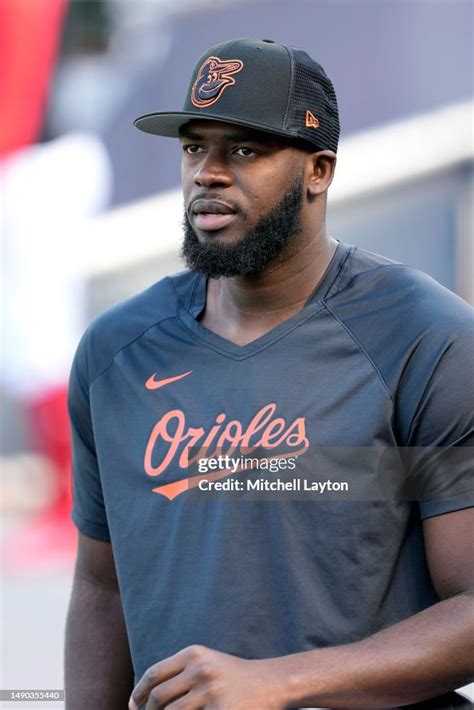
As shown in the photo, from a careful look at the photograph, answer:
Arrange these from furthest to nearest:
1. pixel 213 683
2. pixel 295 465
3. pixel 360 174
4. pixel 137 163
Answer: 1. pixel 137 163
2. pixel 360 174
3. pixel 295 465
4. pixel 213 683

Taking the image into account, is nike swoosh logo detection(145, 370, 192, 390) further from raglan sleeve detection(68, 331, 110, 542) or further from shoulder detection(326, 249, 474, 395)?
shoulder detection(326, 249, 474, 395)

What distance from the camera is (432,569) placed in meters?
2.30

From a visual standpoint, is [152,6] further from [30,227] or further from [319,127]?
[319,127]

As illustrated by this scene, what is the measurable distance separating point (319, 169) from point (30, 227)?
809cm

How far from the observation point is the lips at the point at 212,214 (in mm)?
2477

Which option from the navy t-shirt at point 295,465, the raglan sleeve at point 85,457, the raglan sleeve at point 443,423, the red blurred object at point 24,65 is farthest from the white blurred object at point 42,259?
the raglan sleeve at point 443,423

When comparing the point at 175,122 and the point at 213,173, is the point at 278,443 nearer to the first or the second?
the point at 213,173

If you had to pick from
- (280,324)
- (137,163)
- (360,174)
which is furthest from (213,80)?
(137,163)

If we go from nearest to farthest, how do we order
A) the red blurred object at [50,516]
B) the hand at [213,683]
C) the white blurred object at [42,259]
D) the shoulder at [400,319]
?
the hand at [213,683] < the shoulder at [400,319] < the red blurred object at [50,516] < the white blurred object at [42,259]

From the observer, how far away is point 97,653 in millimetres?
2787

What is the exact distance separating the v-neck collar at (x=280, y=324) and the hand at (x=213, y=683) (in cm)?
68

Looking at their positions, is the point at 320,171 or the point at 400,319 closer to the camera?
the point at 400,319

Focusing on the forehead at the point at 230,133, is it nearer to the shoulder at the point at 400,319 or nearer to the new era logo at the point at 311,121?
the new era logo at the point at 311,121

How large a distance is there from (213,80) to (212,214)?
0.28 metres
